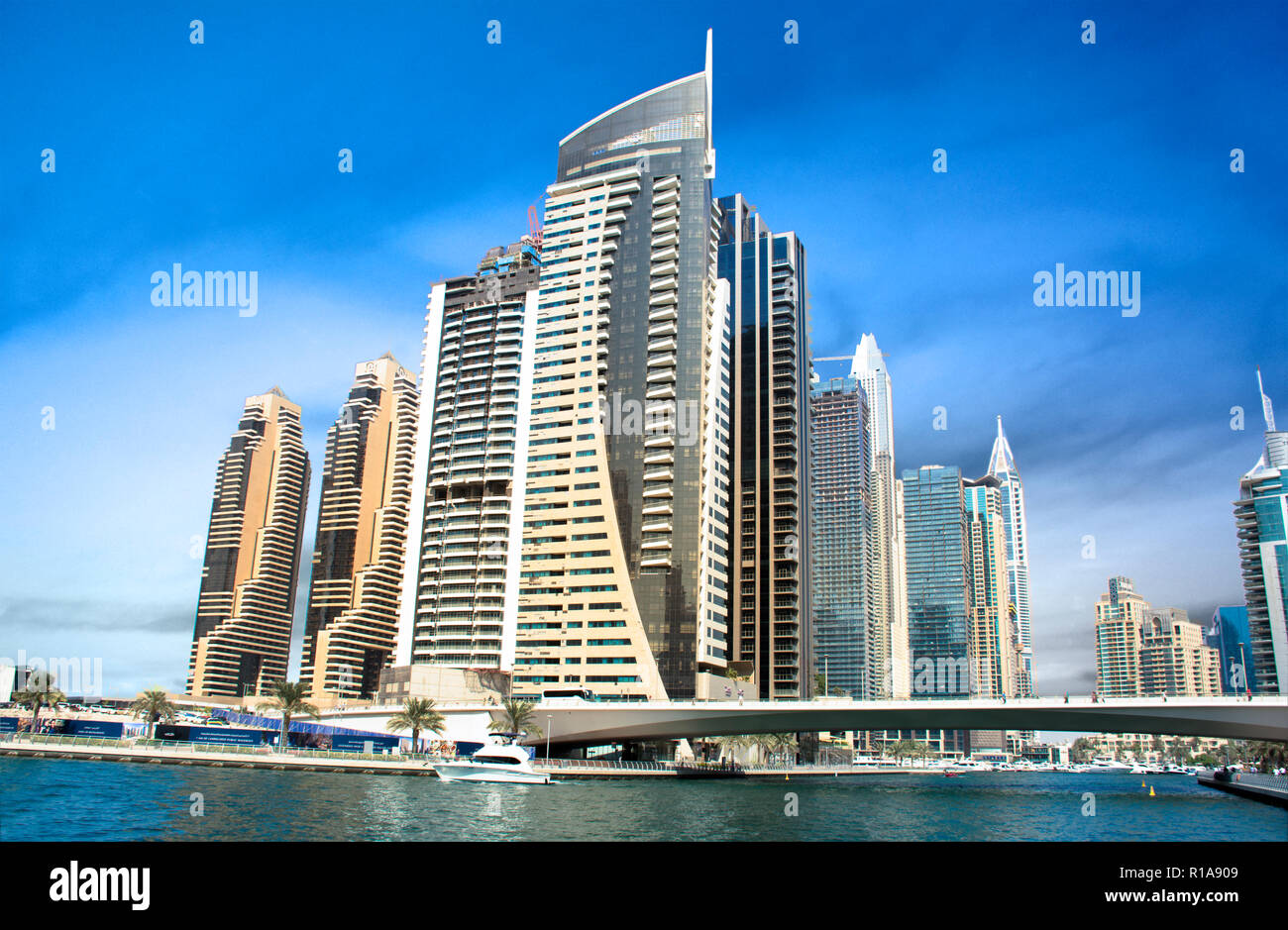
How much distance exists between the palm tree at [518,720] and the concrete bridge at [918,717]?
1074 mm

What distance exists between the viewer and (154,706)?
3374 inches

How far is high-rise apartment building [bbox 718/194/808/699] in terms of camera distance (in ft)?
524

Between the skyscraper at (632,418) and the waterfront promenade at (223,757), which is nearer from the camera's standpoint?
the waterfront promenade at (223,757)

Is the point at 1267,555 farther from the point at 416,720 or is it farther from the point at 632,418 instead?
the point at 416,720

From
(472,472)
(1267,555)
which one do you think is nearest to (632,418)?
(472,472)

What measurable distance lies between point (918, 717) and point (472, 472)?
261 ft

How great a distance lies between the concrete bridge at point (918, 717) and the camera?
8275 cm

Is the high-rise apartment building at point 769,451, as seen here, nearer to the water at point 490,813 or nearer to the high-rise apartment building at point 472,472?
the high-rise apartment building at point 472,472

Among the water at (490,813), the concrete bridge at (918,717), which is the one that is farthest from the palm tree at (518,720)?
the water at (490,813)

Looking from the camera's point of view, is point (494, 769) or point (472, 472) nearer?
point (494, 769)

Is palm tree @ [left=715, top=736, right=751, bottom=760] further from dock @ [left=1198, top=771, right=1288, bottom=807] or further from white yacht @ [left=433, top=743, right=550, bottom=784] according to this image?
white yacht @ [left=433, top=743, right=550, bottom=784]
